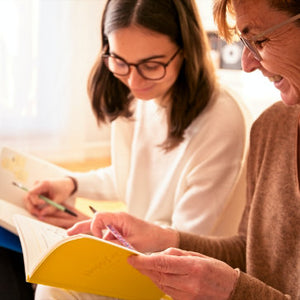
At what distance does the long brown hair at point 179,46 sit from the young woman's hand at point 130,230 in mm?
352

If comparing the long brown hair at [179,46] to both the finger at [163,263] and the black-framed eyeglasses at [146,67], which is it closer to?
the black-framed eyeglasses at [146,67]

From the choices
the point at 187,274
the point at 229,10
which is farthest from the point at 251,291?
the point at 229,10

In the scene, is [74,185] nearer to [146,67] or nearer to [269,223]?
[146,67]

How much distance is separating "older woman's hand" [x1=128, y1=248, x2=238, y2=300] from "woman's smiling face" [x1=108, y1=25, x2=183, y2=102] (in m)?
0.56

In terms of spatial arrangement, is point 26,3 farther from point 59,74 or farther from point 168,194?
point 168,194

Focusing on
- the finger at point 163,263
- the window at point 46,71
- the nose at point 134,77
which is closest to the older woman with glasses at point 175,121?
the nose at point 134,77

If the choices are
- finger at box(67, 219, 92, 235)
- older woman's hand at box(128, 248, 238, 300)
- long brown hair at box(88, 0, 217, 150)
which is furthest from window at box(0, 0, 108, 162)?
older woman's hand at box(128, 248, 238, 300)

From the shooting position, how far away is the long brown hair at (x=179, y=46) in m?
1.20

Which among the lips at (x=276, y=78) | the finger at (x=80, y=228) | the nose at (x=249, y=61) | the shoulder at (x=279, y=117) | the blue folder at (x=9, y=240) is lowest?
the blue folder at (x=9, y=240)

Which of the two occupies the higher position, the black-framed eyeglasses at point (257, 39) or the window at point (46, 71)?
the black-framed eyeglasses at point (257, 39)

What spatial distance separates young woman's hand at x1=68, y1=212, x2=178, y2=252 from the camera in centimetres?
104

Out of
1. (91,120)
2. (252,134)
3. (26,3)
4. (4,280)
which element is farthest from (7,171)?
(91,120)

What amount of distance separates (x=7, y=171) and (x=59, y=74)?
75.0 inches

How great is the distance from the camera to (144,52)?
1196 mm
